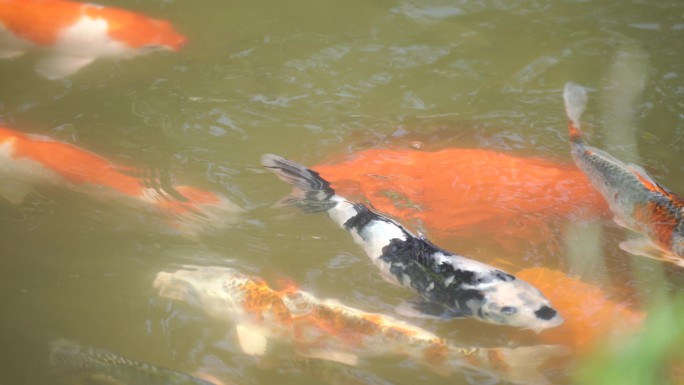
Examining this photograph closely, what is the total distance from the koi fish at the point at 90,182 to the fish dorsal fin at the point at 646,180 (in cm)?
238

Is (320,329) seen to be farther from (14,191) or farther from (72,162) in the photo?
(14,191)

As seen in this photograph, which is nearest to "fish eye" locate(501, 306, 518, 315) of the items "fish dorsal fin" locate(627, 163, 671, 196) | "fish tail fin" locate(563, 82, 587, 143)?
"fish dorsal fin" locate(627, 163, 671, 196)

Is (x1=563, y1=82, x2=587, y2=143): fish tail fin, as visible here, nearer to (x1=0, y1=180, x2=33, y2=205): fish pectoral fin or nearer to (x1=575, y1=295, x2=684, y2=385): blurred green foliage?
(x1=575, y1=295, x2=684, y2=385): blurred green foliage

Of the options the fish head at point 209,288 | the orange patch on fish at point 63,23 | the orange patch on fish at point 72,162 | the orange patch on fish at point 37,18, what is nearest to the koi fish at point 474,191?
the fish head at point 209,288

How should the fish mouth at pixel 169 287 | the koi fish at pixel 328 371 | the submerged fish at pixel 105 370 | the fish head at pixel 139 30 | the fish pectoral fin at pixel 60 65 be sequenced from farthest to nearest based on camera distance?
the fish head at pixel 139 30, the fish pectoral fin at pixel 60 65, the fish mouth at pixel 169 287, the koi fish at pixel 328 371, the submerged fish at pixel 105 370

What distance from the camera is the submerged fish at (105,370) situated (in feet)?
9.71

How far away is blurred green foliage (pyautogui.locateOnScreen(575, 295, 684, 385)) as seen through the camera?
3.30 metres

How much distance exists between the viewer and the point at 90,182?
13.8 feet

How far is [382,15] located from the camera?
5914 mm

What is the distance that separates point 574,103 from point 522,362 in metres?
2.04

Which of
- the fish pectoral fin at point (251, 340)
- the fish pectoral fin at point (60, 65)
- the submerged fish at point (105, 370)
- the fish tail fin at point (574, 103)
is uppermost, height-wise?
the fish tail fin at point (574, 103)

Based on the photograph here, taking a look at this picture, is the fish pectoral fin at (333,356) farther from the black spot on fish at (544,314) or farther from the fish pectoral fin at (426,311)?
the black spot on fish at (544,314)

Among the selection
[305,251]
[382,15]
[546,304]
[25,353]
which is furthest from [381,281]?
[382,15]

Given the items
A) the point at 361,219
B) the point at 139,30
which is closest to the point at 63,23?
the point at 139,30
